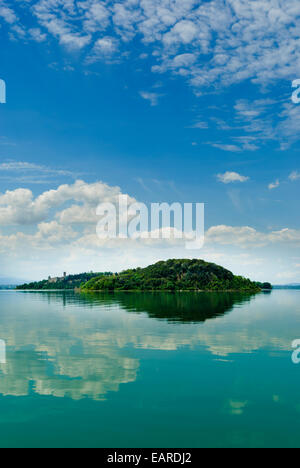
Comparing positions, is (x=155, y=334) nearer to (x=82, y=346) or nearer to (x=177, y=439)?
(x=82, y=346)

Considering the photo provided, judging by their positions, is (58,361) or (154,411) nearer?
(154,411)

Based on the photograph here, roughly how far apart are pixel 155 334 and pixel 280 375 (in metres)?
24.2

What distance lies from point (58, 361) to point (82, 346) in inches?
312

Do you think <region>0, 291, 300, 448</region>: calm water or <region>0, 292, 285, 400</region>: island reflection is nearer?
<region>0, 291, 300, 448</region>: calm water

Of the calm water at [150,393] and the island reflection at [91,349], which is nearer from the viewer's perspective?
the calm water at [150,393]

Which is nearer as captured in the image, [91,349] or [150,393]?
[150,393]

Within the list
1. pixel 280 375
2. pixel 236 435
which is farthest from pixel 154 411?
pixel 280 375

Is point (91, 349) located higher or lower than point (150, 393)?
lower

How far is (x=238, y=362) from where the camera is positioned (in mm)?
34562

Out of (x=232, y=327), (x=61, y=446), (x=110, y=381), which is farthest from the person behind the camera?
(x=232, y=327)
